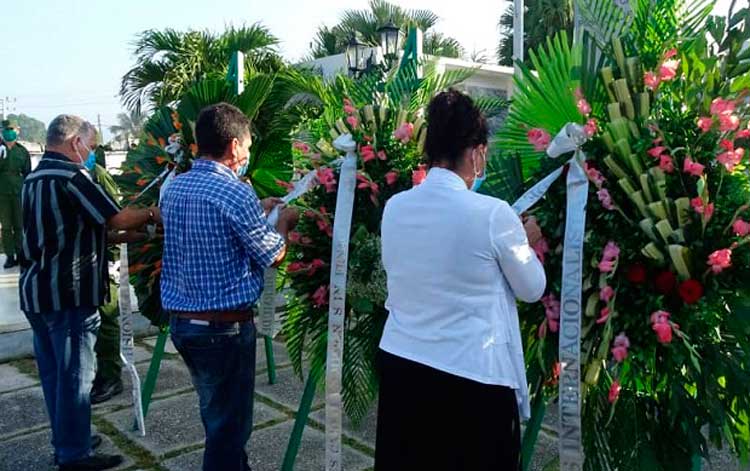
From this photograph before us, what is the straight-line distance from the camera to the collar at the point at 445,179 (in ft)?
6.29

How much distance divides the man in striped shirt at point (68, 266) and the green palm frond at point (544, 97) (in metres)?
1.78

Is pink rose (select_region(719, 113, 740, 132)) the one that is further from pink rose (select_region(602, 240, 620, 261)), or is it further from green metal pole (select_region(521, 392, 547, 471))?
green metal pole (select_region(521, 392, 547, 471))

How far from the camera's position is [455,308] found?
1.87 metres

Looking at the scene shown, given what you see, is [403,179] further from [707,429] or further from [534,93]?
[707,429]

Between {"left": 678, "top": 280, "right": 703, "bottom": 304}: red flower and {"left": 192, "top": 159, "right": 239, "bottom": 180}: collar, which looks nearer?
{"left": 678, "top": 280, "right": 703, "bottom": 304}: red flower

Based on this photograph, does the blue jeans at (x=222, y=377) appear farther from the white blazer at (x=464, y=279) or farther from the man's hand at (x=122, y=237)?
the man's hand at (x=122, y=237)

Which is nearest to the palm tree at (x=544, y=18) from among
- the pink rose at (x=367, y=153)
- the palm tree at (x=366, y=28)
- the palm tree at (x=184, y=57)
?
the palm tree at (x=366, y=28)

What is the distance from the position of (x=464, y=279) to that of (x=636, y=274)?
0.69 m

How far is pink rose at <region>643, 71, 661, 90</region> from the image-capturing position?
2.22m

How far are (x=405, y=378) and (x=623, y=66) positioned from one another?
1.24m

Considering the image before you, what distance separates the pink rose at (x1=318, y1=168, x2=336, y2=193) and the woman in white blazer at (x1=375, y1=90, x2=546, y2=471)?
101 cm

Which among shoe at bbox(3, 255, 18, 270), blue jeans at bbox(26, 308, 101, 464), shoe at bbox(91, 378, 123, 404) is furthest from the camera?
shoe at bbox(3, 255, 18, 270)

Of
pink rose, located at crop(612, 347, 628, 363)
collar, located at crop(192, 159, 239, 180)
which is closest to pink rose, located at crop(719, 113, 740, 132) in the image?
pink rose, located at crop(612, 347, 628, 363)

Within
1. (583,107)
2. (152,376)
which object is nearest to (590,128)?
(583,107)
